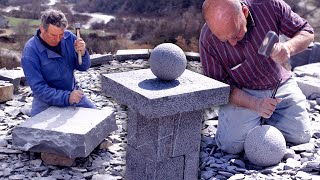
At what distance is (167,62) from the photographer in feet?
11.7

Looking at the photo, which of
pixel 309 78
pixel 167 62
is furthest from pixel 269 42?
pixel 309 78

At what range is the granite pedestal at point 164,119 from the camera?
133 inches

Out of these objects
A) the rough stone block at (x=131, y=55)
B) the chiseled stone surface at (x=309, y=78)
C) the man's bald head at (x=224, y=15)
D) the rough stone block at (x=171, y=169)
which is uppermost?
the man's bald head at (x=224, y=15)

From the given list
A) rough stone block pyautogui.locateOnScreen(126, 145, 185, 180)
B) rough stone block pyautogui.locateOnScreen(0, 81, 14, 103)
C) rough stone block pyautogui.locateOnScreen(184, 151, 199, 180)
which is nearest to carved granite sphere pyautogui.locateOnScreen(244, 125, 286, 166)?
rough stone block pyautogui.locateOnScreen(184, 151, 199, 180)

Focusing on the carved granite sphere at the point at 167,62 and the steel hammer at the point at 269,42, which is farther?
the carved granite sphere at the point at 167,62

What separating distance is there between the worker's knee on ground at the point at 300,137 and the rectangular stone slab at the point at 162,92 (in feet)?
4.82

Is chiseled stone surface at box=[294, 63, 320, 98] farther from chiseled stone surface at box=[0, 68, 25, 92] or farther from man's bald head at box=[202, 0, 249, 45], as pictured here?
chiseled stone surface at box=[0, 68, 25, 92]

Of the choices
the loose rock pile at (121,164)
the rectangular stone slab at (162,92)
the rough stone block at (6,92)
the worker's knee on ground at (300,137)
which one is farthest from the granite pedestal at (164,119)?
the rough stone block at (6,92)

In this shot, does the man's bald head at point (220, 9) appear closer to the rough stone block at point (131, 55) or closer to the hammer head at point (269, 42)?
the hammer head at point (269, 42)

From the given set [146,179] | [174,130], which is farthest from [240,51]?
[146,179]

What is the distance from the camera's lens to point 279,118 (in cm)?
487

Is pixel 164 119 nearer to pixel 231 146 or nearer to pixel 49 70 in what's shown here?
pixel 231 146

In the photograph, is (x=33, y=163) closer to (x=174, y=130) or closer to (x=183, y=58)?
(x=174, y=130)

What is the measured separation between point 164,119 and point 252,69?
135 cm
